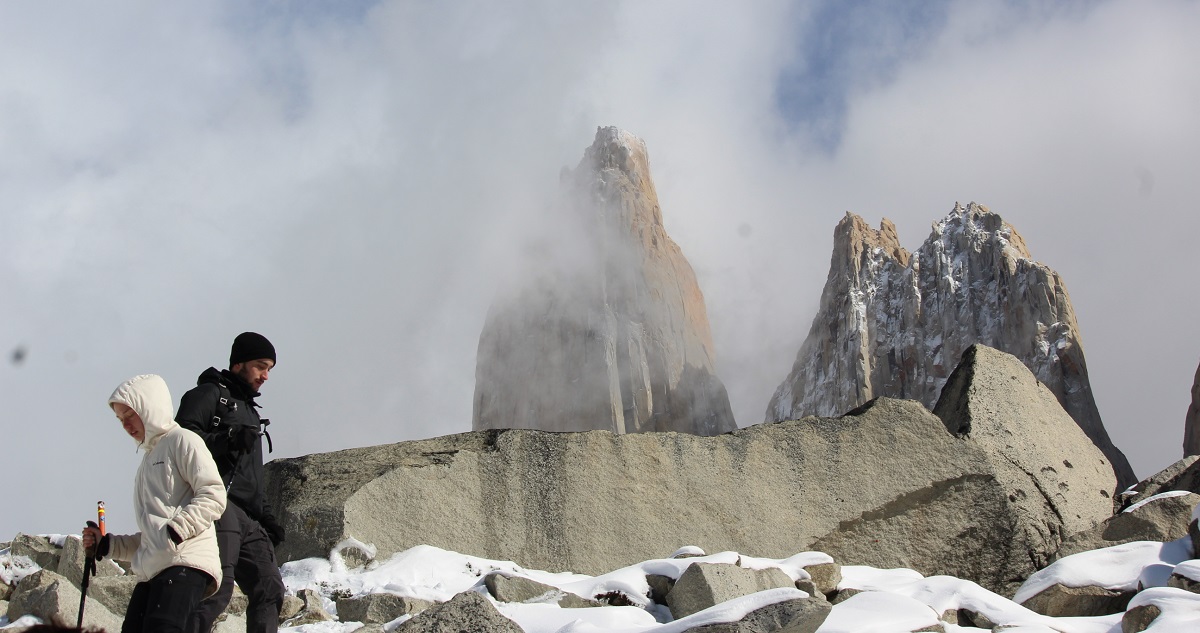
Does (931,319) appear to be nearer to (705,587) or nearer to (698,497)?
(698,497)

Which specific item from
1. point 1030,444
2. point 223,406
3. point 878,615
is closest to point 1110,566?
point 1030,444

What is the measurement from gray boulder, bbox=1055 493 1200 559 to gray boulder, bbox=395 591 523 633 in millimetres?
4861

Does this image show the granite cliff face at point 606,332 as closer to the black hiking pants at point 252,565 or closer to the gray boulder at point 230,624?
the gray boulder at point 230,624

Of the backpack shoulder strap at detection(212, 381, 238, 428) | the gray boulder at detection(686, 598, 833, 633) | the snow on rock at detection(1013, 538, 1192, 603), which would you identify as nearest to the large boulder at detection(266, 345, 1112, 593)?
the snow on rock at detection(1013, 538, 1192, 603)

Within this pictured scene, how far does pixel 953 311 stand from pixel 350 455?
30.9 metres

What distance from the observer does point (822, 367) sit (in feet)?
128

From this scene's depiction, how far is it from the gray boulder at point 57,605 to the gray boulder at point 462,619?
5.28 ft

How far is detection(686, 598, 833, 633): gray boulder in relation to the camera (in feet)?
16.2

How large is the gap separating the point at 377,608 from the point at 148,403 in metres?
2.65

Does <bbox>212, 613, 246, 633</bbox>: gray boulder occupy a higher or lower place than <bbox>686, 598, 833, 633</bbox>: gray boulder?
higher

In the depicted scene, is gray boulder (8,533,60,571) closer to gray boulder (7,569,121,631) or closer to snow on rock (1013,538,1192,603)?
gray boulder (7,569,121,631)

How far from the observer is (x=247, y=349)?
15.7 feet

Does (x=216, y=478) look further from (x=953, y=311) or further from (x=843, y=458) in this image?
(x=953, y=311)

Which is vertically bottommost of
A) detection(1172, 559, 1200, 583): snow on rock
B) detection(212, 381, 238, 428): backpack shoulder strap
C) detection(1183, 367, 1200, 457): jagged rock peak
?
detection(1172, 559, 1200, 583): snow on rock
